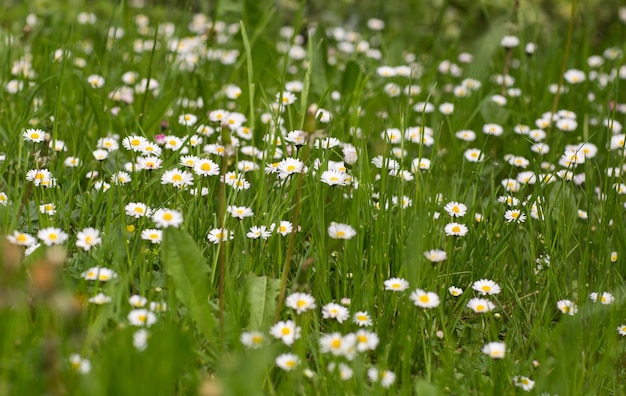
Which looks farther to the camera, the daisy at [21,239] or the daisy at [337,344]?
the daisy at [21,239]

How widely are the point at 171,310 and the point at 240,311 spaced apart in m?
0.21

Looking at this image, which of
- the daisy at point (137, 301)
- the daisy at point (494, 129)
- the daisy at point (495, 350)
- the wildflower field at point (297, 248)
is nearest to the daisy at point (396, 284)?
the wildflower field at point (297, 248)

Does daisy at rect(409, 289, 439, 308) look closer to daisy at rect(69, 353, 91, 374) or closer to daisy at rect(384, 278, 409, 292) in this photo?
daisy at rect(384, 278, 409, 292)

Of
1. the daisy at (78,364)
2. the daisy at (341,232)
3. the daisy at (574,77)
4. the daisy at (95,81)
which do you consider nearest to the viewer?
the daisy at (78,364)

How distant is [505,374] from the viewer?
5.89 ft

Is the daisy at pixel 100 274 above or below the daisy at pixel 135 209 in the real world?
below

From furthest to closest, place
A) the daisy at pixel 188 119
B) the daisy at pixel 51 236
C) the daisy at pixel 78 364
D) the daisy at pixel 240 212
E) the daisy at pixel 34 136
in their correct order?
the daisy at pixel 188 119 → the daisy at pixel 34 136 → the daisy at pixel 240 212 → the daisy at pixel 51 236 → the daisy at pixel 78 364

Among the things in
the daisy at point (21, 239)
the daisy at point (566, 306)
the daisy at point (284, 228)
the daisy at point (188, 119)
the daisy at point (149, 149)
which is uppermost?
the daisy at point (188, 119)

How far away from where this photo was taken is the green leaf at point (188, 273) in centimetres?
182

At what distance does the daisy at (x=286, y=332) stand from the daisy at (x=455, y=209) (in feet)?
2.30

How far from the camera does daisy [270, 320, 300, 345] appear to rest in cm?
179

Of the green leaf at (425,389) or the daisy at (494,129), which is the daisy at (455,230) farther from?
the daisy at (494,129)

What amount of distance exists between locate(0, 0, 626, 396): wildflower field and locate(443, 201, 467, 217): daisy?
25 millimetres

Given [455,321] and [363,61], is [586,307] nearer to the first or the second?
[455,321]
